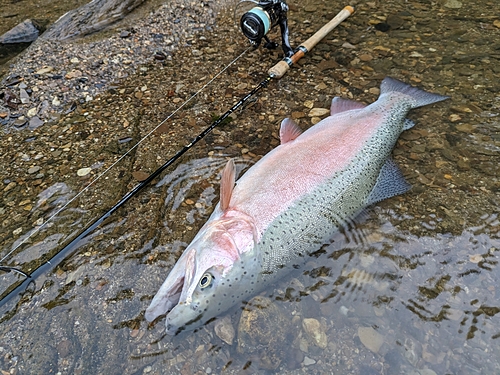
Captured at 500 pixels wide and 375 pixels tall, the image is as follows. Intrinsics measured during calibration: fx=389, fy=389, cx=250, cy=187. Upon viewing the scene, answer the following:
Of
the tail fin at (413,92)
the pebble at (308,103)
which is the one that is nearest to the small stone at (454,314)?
the tail fin at (413,92)

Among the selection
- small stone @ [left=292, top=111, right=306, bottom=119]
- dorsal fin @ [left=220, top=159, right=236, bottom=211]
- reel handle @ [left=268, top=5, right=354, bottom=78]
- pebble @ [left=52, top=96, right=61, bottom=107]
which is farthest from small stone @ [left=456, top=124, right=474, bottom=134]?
pebble @ [left=52, top=96, right=61, bottom=107]

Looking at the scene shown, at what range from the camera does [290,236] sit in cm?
299

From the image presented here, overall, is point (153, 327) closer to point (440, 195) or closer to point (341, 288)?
point (341, 288)

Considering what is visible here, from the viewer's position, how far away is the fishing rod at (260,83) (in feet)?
9.73

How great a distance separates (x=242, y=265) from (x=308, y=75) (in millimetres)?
2850

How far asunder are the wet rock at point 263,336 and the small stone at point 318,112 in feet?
7.54

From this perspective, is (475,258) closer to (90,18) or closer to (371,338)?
(371,338)

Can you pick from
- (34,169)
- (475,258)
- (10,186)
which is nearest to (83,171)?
(34,169)

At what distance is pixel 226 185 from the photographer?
9.84 feet

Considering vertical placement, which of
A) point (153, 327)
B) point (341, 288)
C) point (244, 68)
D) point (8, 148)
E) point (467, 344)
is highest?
point (8, 148)

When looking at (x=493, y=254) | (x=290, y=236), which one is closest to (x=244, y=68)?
(x=290, y=236)

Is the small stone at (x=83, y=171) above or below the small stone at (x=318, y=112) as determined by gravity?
above

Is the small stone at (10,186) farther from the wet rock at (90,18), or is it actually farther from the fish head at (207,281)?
the wet rock at (90,18)

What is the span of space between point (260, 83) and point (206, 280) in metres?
2.72
